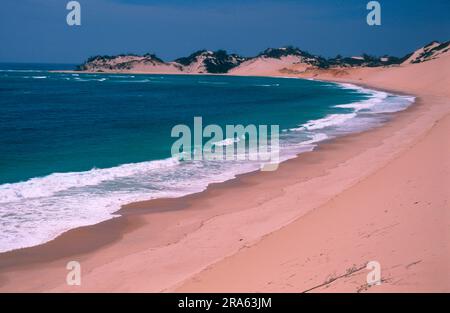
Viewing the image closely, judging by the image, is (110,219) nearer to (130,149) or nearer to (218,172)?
(218,172)

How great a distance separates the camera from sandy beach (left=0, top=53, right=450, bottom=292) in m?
7.08

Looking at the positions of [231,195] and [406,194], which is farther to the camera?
[231,195]

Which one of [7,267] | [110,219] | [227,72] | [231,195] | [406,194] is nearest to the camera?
[7,267]

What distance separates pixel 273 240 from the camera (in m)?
9.27

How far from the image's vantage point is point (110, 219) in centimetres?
1198

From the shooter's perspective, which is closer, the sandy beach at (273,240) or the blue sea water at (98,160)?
the sandy beach at (273,240)

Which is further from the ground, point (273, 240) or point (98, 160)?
point (98, 160)

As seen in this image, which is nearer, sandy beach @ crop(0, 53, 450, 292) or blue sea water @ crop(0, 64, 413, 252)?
sandy beach @ crop(0, 53, 450, 292)

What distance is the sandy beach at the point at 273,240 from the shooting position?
708 centimetres

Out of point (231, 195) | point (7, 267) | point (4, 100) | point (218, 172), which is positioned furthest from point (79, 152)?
point (4, 100)

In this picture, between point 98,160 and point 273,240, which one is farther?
point 98,160
